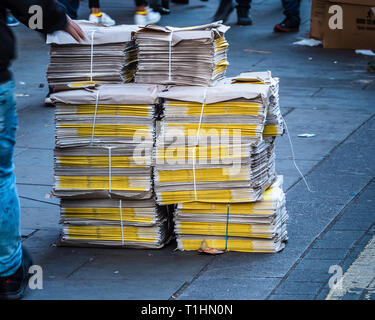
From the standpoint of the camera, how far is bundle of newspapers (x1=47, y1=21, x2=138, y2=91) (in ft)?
15.6

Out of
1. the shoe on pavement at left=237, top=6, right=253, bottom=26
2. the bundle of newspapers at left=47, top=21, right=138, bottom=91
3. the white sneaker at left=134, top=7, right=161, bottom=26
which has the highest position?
the bundle of newspapers at left=47, top=21, right=138, bottom=91

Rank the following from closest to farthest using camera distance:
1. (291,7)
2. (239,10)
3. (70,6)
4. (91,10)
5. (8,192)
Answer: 1. (8,192)
2. (70,6)
3. (91,10)
4. (291,7)
5. (239,10)

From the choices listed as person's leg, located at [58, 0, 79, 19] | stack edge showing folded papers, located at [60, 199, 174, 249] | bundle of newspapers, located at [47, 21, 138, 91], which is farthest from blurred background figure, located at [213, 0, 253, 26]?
stack edge showing folded papers, located at [60, 199, 174, 249]

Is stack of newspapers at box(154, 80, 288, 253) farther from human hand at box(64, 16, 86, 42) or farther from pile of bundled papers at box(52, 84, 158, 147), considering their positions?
human hand at box(64, 16, 86, 42)

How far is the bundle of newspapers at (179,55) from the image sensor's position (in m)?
4.62

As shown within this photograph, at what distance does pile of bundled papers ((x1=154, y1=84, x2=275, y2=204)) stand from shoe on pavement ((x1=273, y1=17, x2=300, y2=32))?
324 inches

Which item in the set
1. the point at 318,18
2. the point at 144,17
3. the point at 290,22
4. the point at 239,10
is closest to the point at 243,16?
the point at 239,10

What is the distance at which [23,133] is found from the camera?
7.46 m

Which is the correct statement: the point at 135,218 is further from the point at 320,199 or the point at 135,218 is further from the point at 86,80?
the point at 320,199

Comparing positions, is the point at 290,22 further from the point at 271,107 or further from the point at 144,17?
the point at 271,107

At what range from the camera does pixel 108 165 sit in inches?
183

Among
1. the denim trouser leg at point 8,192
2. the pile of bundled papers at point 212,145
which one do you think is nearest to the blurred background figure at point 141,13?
the pile of bundled papers at point 212,145

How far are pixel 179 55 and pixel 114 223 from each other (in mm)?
1076
